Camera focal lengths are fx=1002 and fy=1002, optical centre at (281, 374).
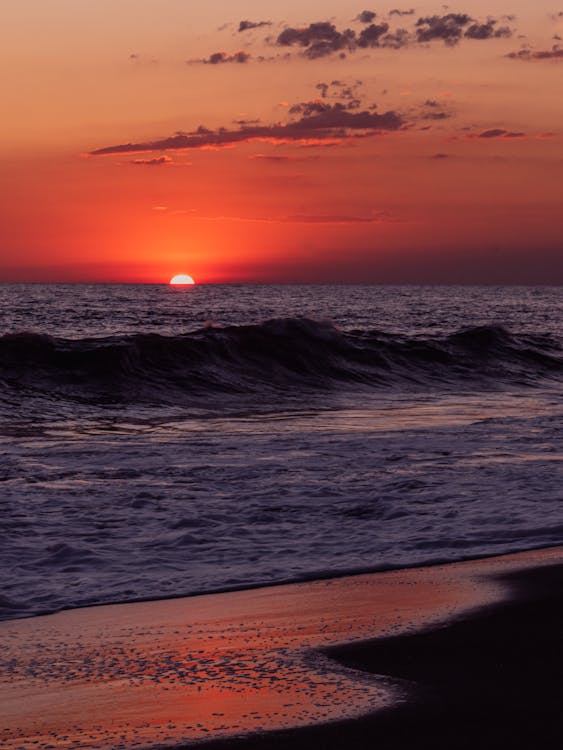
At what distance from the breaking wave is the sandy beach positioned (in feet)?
46.6

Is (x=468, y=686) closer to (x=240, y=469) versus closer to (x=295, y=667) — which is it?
(x=295, y=667)

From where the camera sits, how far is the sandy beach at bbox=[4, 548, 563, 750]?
3996 millimetres

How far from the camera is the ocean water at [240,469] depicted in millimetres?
7230

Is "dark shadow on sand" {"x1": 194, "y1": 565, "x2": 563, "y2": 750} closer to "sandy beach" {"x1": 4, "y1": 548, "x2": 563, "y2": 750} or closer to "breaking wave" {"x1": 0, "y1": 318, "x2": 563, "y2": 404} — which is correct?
"sandy beach" {"x1": 4, "y1": 548, "x2": 563, "y2": 750}

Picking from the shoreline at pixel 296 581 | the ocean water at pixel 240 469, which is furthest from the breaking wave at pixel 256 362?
the shoreline at pixel 296 581

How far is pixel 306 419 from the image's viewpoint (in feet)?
54.2

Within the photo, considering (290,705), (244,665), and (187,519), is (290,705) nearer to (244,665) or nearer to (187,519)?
(244,665)

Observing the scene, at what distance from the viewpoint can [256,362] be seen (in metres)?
26.5

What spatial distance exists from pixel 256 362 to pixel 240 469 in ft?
51.0

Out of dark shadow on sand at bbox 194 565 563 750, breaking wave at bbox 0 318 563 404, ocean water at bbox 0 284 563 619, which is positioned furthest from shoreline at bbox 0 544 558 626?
breaking wave at bbox 0 318 563 404

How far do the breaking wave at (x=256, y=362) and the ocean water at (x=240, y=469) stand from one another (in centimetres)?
10

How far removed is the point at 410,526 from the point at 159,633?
3.42 m

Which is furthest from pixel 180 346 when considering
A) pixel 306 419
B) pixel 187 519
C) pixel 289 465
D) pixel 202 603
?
pixel 202 603

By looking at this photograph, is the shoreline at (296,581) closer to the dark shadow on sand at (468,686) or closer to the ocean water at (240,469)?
the ocean water at (240,469)
